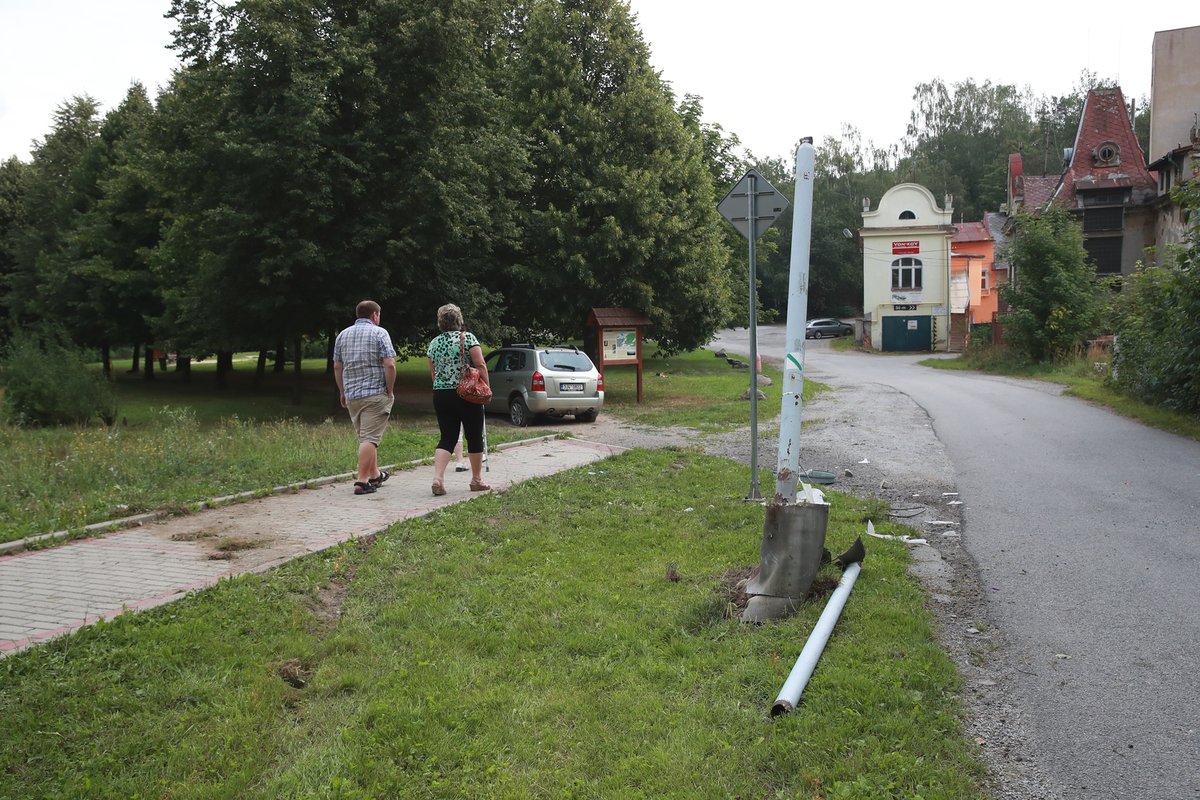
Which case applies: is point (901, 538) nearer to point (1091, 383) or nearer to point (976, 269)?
point (1091, 383)

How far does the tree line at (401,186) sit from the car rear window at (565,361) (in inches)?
111

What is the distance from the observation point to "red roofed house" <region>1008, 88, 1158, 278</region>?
46.3m

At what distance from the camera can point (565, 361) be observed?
61.6 ft

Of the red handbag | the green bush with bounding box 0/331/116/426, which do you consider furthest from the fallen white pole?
the green bush with bounding box 0/331/116/426

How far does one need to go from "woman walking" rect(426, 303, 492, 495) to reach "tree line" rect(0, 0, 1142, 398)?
9234mm

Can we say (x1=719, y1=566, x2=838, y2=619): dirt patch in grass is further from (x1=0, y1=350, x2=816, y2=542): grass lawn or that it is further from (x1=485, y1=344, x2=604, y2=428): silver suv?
(x1=485, y1=344, x2=604, y2=428): silver suv

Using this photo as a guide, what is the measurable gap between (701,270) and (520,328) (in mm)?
5145

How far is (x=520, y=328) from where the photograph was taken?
25344 millimetres

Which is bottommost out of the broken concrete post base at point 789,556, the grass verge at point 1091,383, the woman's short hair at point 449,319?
the grass verge at point 1091,383

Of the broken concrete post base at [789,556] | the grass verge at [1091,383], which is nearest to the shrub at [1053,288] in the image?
the grass verge at [1091,383]

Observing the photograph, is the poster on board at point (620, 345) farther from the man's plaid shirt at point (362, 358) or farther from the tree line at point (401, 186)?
the man's plaid shirt at point (362, 358)

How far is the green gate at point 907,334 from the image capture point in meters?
56.3

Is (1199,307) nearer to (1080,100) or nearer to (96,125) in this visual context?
(96,125)

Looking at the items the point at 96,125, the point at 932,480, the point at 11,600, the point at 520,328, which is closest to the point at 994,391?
the point at 520,328
